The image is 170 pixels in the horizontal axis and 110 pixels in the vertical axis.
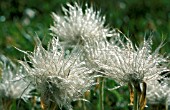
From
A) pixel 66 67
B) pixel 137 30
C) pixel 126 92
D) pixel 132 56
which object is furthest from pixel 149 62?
pixel 137 30

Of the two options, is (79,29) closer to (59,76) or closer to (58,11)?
(59,76)

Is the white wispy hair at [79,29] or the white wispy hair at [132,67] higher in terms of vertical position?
the white wispy hair at [79,29]

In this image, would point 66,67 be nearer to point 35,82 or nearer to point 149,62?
point 35,82

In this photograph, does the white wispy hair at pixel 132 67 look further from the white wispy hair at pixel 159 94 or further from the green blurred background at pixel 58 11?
the green blurred background at pixel 58 11

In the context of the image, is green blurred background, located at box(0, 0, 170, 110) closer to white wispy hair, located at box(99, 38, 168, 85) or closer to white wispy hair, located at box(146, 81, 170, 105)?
white wispy hair, located at box(146, 81, 170, 105)

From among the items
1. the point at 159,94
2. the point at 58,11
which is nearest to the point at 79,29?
the point at 159,94

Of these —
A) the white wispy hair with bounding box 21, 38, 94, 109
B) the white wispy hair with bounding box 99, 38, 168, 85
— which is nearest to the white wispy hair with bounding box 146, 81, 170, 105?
the white wispy hair with bounding box 99, 38, 168, 85

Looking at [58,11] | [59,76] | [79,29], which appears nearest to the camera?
[59,76]

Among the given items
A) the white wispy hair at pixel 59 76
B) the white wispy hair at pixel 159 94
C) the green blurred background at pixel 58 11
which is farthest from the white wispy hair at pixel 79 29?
the green blurred background at pixel 58 11
